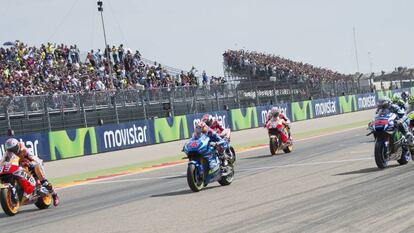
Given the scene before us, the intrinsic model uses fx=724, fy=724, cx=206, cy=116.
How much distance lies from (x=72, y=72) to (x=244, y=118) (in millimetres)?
9006

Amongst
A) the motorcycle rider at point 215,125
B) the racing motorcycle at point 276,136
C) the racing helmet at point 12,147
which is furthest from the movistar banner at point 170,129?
the racing helmet at point 12,147

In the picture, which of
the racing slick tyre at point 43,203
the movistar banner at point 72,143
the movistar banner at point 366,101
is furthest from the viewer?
the movistar banner at point 366,101

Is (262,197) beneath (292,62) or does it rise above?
beneath

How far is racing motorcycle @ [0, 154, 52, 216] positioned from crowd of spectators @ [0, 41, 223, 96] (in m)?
14.5

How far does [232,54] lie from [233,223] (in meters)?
42.7

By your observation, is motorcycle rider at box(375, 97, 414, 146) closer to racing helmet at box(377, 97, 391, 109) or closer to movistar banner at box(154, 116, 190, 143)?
racing helmet at box(377, 97, 391, 109)

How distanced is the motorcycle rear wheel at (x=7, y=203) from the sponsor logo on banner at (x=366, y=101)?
137 ft

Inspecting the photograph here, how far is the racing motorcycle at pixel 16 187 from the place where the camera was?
12.1 m

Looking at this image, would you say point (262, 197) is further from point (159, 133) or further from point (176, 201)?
point (159, 133)

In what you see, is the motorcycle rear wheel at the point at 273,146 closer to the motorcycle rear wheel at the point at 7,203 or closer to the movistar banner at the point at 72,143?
the movistar banner at the point at 72,143

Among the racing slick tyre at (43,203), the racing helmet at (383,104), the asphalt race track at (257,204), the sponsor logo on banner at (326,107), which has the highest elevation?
the racing helmet at (383,104)

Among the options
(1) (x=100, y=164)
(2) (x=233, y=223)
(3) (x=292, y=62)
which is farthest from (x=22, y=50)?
(3) (x=292, y=62)

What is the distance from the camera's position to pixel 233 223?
875cm

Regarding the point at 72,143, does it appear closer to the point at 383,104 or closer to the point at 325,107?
the point at 383,104
